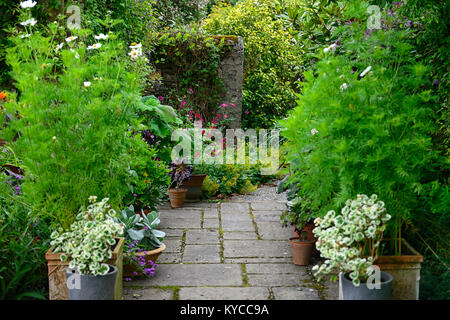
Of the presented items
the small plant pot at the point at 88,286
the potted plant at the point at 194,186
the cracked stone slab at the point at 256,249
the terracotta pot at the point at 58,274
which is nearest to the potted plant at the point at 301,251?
the cracked stone slab at the point at 256,249

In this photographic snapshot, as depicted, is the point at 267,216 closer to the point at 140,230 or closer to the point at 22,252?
the point at 140,230

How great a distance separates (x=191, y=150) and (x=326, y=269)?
3575mm

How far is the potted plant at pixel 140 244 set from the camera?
337 cm

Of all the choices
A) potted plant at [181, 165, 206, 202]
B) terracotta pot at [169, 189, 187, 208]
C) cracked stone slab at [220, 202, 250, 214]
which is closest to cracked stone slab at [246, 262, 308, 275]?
cracked stone slab at [220, 202, 250, 214]

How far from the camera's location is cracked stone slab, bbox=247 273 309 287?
3336 millimetres

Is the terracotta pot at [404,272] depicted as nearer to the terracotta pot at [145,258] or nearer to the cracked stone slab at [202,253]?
the cracked stone slab at [202,253]

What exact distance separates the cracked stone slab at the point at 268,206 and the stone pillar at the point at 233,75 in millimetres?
2751

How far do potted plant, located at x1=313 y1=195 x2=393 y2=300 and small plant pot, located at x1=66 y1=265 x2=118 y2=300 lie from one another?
1.15 metres

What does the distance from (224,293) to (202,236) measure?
1.27 metres

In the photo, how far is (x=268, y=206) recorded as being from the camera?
557 centimetres

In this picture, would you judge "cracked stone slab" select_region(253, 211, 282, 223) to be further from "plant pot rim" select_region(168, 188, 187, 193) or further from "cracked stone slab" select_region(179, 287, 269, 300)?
Result: "cracked stone slab" select_region(179, 287, 269, 300)

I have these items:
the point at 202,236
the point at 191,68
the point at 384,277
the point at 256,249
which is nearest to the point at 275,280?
the point at 256,249
